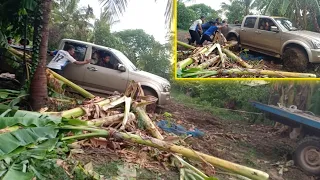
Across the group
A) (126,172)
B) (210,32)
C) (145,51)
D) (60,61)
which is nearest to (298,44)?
(210,32)

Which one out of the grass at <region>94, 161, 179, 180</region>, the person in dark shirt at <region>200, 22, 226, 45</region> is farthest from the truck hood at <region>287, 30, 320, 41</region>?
the grass at <region>94, 161, 179, 180</region>

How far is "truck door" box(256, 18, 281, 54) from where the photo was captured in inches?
234

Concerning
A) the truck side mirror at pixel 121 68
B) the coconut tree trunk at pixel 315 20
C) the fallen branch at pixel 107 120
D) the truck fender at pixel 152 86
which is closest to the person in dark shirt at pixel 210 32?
the coconut tree trunk at pixel 315 20

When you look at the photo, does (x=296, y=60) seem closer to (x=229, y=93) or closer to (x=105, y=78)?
(x=105, y=78)

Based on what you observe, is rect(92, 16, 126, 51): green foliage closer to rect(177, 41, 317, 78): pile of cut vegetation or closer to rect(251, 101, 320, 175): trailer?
rect(251, 101, 320, 175): trailer

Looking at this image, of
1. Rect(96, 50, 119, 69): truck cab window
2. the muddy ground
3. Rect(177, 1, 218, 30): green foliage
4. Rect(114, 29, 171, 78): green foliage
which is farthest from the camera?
Rect(114, 29, 171, 78): green foliage

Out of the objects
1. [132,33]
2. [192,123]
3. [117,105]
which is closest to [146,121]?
[117,105]

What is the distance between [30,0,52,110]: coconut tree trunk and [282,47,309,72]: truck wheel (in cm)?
496

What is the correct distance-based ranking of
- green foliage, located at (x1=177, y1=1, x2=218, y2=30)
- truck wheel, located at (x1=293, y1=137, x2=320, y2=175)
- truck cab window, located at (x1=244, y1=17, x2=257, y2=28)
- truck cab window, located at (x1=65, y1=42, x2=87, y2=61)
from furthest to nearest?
truck cab window, located at (x1=65, y1=42, x2=87, y2=61) → truck wheel, located at (x1=293, y1=137, x2=320, y2=175) → truck cab window, located at (x1=244, y1=17, x2=257, y2=28) → green foliage, located at (x1=177, y1=1, x2=218, y2=30)

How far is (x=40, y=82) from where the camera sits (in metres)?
8.11

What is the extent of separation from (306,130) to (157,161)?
334 centimetres

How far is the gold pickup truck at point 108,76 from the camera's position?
32.9 feet

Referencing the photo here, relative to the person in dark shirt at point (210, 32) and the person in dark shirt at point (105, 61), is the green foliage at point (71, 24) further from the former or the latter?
the person in dark shirt at point (210, 32)

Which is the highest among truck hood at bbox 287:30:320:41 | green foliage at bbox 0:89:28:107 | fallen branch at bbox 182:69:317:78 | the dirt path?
truck hood at bbox 287:30:320:41
